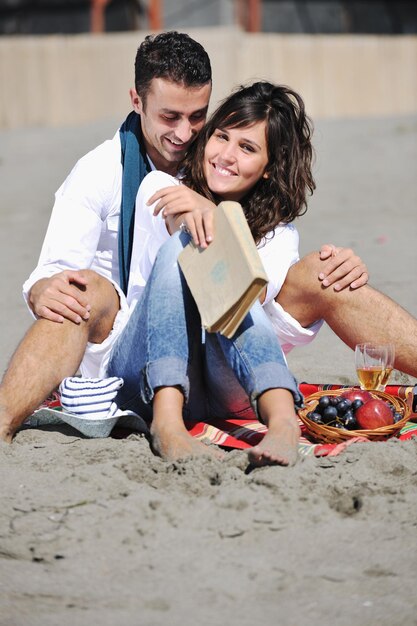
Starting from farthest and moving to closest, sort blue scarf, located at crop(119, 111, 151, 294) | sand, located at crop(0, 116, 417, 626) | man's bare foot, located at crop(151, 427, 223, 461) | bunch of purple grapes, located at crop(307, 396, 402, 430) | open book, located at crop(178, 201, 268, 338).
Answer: blue scarf, located at crop(119, 111, 151, 294)
bunch of purple grapes, located at crop(307, 396, 402, 430)
man's bare foot, located at crop(151, 427, 223, 461)
open book, located at crop(178, 201, 268, 338)
sand, located at crop(0, 116, 417, 626)

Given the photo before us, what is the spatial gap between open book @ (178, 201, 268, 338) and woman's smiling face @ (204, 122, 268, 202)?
0.55 meters

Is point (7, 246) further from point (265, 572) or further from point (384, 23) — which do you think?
point (384, 23)

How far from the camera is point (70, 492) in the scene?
3.29m

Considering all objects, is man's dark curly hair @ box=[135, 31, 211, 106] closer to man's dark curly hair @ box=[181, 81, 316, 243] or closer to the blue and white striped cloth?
man's dark curly hair @ box=[181, 81, 316, 243]

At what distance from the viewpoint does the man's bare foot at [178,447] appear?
345 centimetres

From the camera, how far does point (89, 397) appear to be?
12.3ft

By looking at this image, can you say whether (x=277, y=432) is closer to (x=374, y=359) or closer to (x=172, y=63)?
(x=374, y=359)

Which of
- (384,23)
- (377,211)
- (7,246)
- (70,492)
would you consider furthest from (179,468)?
(384,23)

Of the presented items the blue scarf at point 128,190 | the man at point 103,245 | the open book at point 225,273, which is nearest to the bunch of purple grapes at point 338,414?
the man at point 103,245

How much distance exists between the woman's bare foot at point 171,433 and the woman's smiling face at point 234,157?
36.3 inches

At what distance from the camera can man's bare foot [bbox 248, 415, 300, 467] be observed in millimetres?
3344

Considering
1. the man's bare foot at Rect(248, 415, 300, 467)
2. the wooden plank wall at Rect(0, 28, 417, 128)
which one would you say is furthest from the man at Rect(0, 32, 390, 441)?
the wooden plank wall at Rect(0, 28, 417, 128)

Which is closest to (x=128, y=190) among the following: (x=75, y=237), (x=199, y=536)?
(x=75, y=237)

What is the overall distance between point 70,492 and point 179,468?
13.7 inches
